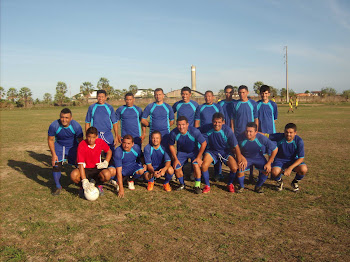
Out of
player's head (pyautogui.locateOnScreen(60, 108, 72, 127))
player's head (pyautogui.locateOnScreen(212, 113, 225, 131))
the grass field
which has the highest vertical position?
player's head (pyautogui.locateOnScreen(60, 108, 72, 127))

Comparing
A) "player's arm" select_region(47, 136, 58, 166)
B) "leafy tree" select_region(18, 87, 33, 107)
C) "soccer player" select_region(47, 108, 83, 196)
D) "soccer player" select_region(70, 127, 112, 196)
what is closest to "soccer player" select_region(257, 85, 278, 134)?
"soccer player" select_region(70, 127, 112, 196)

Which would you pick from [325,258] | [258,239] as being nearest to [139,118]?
[258,239]

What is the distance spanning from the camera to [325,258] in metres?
3.25

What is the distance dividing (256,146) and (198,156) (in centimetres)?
120

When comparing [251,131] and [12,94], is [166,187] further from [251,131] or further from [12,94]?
[12,94]

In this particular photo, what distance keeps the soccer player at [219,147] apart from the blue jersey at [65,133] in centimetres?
280

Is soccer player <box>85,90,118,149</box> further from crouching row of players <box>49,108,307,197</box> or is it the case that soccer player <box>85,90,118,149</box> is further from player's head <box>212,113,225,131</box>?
player's head <box>212,113,225,131</box>

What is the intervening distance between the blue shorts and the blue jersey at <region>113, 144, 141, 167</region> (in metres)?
1.15

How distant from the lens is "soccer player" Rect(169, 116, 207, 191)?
5711 millimetres

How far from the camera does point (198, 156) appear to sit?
577cm

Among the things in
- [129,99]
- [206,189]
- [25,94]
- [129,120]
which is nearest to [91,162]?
[129,120]

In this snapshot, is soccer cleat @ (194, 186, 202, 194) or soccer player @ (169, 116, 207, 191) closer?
soccer cleat @ (194, 186, 202, 194)

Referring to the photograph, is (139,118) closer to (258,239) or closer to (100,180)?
(100,180)

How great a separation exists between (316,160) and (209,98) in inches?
154
